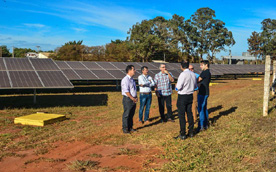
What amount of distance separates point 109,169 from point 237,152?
2.67 m

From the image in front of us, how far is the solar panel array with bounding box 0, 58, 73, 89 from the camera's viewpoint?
11.5 metres

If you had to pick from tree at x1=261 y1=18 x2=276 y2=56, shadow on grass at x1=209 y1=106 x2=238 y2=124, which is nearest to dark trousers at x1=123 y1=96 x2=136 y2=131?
shadow on grass at x1=209 y1=106 x2=238 y2=124

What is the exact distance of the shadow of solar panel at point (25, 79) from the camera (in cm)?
1133

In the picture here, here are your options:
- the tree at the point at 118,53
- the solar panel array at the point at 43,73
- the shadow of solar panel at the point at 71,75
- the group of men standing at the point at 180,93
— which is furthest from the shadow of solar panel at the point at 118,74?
the tree at the point at 118,53

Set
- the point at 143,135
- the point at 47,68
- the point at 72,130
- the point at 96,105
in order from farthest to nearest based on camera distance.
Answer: the point at 47,68, the point at 96,105, the point at 72,130, the point at 143,135

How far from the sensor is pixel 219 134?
6785 millimetres

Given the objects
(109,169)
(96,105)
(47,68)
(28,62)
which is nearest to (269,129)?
(109,169)

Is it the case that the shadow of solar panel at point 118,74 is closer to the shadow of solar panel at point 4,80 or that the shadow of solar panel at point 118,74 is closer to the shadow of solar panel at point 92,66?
the shadow of solar panel at point 92,66

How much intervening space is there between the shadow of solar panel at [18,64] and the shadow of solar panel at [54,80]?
1.14 m

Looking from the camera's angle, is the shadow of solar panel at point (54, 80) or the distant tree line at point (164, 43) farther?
the distant tree line at point (164, 43)

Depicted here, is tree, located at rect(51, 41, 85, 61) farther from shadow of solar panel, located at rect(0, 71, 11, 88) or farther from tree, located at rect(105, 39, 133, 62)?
shadow of solar panel, located at rect(0, 71, 11, 88)

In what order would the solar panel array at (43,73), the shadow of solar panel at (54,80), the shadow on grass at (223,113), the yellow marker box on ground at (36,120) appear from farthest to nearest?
the shadow of solar panel at (54,80) < the solar panel array at (43,73) < the shadow on grass at (223,113) < the yellow marker box on ground at (36,120)

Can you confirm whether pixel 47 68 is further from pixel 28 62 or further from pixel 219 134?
pixel 219 134

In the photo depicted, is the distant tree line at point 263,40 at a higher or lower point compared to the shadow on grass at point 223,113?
higher
